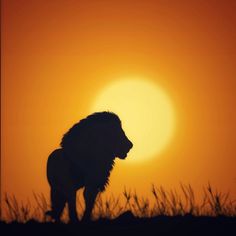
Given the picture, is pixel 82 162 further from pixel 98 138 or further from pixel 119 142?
pixel 119 142

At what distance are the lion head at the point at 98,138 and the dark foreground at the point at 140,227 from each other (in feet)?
7.99

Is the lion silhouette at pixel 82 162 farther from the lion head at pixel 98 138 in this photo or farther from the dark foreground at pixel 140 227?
the dark foreground at pixel 140 227

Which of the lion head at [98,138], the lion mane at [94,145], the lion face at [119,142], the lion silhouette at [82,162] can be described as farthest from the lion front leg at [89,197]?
the lion face at [119,142]

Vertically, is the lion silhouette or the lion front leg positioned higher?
the lion silhouette

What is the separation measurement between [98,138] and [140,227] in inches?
135

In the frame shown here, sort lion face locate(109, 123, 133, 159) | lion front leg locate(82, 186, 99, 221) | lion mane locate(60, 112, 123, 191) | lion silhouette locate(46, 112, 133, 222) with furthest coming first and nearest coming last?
lion face locate(109, 123, 133, 159)
lion mane locate(60, 112, 123, 191)
lion silhouette locate(46, 112, 133, 222)
lion front leg locate(82, 186, 99, 221)

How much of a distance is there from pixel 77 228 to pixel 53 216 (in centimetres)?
202

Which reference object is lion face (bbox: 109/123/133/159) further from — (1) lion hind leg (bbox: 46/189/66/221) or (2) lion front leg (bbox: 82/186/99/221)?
(1) lion hind leg (bbox: 46/189/66/221)

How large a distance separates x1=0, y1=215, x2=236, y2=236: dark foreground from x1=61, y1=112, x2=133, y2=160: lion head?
2.44m

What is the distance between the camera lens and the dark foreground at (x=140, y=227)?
7.38 m

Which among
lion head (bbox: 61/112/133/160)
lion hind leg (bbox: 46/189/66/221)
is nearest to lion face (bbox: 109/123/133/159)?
lion head (bbox: 61/112/133/160)

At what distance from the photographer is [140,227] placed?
778 centimetres

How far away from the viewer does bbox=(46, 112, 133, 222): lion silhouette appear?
10492 millimetres

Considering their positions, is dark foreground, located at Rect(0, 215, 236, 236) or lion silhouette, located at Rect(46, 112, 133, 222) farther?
lion silhouette, located at Rect(46, 112, 133, 222)
